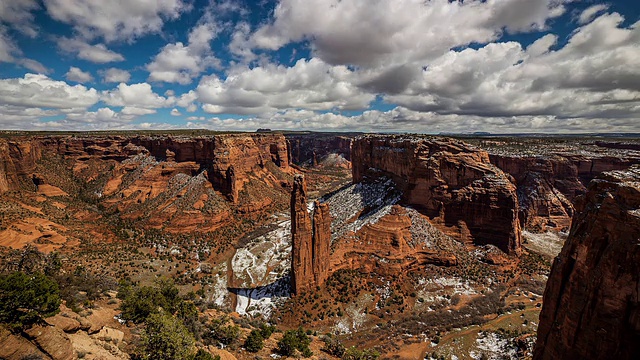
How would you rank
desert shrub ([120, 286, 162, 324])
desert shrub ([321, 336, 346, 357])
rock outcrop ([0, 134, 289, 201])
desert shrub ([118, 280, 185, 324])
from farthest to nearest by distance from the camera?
1. rock outcrop ([0, 134, 289, 201])
2. desert shrub ([321, 336, 346, 357])
3. desert shrub ([118, 280, 185, 324])
4. desert shrub ([120, 286, 162, 324])

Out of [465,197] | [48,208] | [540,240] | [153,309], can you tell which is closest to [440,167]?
[465,197]

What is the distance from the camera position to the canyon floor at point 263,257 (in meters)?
31.2

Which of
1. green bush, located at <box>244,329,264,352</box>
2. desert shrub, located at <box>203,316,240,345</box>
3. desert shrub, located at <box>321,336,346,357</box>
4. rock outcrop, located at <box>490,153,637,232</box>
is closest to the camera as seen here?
green bush, located at <box>244,329,264,352</box>

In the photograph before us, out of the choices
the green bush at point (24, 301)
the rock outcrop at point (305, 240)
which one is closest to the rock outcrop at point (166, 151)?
the rock outcrop at point (305, 240)

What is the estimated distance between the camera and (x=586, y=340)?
13.7m

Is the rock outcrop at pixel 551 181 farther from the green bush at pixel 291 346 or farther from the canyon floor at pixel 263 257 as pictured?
the green bush at pixel 291 346

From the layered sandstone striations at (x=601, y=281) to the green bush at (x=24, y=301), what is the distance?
25794 millimetres

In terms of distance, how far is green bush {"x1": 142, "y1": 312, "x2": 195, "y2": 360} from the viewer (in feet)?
47.4

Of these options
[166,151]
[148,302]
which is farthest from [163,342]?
[166,151]

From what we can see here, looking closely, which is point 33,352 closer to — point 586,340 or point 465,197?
point 586,340

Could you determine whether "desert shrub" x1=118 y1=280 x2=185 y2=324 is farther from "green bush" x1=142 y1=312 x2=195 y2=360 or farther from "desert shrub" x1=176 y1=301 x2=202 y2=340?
"green bush" x1=142 y1=312 x2=195 y2=360

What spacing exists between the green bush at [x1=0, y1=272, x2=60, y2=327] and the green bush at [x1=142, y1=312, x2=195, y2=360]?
4.52m

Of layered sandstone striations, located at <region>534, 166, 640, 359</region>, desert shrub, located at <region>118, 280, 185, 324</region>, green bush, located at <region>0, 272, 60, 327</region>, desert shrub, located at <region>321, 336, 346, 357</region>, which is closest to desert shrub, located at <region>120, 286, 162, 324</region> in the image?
desert shrub, located at <region>118, 280, 185, 324</region>

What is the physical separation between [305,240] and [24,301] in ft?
95.2
